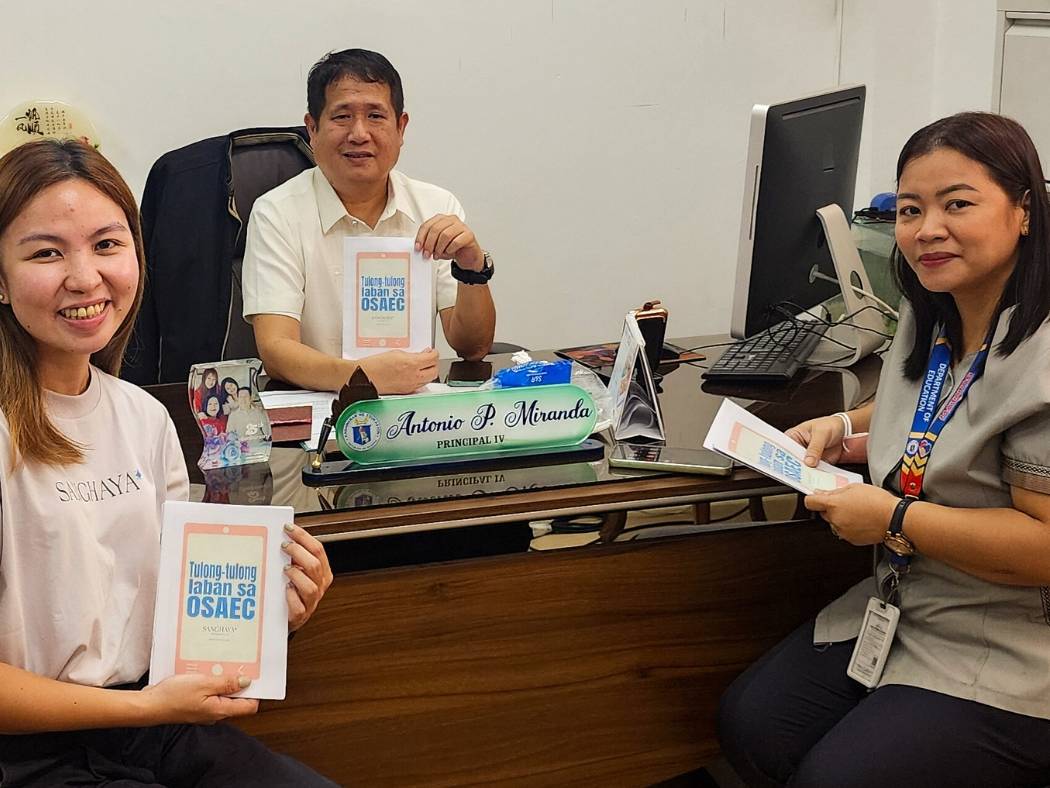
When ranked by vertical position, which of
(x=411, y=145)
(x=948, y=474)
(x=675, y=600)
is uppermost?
(x=411, y=145)

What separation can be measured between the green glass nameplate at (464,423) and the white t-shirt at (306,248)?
0.73 metres

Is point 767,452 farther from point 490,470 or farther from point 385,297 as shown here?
point 385,297

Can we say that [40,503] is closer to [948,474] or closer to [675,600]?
[675,600]

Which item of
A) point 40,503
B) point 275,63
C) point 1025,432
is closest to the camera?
point 40,503

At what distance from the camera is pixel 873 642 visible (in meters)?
1.79

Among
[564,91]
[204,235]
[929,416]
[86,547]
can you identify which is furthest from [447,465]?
[564,91]

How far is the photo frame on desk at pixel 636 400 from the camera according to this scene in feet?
6.41

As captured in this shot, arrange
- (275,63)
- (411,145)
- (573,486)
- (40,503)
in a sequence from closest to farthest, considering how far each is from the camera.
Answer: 1. (40,503)
2. (573,486)
3. (275,63)
4. (411,145)

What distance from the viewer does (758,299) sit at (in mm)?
2311

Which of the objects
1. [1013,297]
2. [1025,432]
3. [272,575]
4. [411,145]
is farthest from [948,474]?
[411,145]

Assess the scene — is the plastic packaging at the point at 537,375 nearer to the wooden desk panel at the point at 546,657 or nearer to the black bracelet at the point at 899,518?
the wooden desk panel at the point at 546,657

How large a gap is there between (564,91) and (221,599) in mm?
2503

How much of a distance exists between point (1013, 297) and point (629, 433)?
2.03ft

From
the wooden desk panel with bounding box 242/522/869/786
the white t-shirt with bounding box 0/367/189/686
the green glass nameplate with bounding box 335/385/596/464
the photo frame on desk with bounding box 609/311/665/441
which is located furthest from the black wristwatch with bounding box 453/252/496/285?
the white t-shirt with bounding box 0/367/189/686
